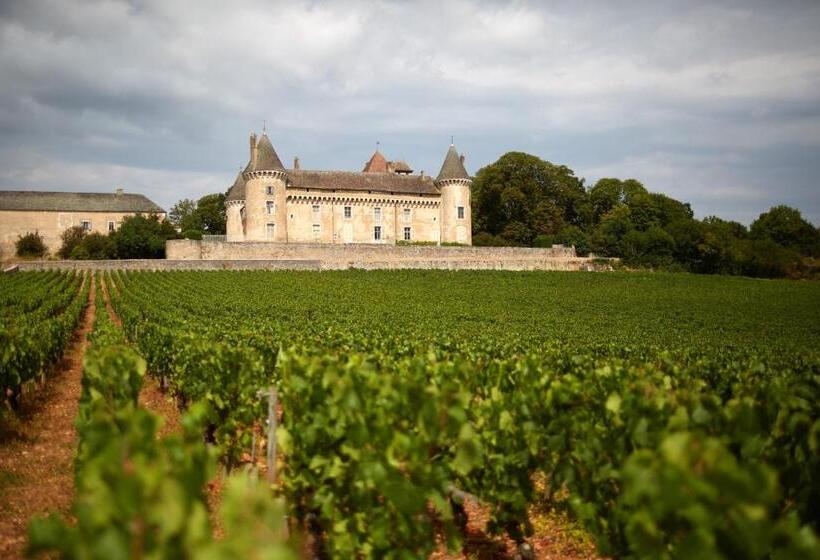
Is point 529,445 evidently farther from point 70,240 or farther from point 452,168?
point 70,240

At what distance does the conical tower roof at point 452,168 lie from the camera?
54.1 metres

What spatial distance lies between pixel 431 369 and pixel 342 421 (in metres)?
1.47

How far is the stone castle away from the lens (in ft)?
169

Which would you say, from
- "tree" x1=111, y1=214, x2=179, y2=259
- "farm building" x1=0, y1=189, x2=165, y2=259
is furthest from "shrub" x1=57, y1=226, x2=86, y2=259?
"tree" x1=111, y1=214, x2=179, y2=259

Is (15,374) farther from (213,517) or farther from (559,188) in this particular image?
(559,188)

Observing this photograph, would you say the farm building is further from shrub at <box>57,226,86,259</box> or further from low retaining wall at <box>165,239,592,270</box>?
low retaining wall at <box>165,239,592,270</box>

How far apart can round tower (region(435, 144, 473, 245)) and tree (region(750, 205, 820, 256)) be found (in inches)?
1574

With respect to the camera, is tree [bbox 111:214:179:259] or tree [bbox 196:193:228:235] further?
tree [bbox 196:193:228:235]

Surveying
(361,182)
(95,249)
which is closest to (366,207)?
(361,182)

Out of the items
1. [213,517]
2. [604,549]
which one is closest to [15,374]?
[213,517]

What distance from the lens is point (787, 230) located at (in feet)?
244

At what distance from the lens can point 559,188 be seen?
66.4 meters

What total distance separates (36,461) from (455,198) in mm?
48121

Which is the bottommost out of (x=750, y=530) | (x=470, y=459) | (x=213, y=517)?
(x=213, y=517)
